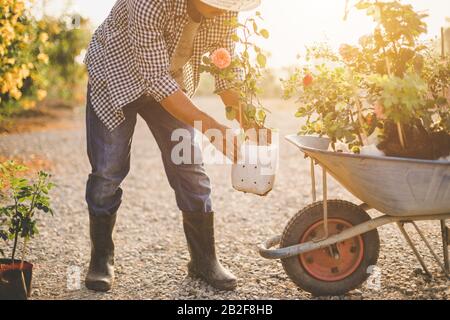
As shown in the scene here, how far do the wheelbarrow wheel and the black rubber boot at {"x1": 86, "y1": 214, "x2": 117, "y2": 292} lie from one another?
907 mm

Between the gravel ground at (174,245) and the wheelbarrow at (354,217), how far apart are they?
0.14m

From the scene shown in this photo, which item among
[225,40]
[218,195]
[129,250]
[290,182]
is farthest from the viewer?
[290,182]

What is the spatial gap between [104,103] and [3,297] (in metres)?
1.01

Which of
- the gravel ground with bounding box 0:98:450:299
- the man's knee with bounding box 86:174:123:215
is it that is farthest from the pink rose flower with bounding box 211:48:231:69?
the gravel ground with bounding box 0:98:450:299

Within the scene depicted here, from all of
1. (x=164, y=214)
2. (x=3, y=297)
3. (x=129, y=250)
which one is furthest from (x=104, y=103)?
(x=164, y=214)

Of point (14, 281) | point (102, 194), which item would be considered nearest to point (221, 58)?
point (102, 194)

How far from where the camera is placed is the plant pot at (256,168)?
2891 millimetres

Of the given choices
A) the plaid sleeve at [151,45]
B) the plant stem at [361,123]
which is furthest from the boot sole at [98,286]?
the plant stem at [361,123]

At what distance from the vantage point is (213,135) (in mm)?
2773

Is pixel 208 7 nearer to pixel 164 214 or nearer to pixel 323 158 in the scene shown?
pixel 323 158

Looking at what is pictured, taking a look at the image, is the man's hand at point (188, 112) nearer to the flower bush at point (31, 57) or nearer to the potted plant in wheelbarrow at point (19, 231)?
the potted plant in wheelbarrow at point (19, 231)

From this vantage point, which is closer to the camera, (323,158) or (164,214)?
(323,158)

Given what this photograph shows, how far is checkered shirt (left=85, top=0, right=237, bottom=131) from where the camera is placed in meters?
2.65

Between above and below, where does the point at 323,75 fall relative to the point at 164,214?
above
